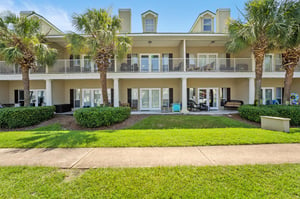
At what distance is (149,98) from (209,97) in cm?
613

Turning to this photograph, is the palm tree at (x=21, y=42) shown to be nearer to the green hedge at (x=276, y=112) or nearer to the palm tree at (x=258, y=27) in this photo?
the palm tree at (x=258, y=27)

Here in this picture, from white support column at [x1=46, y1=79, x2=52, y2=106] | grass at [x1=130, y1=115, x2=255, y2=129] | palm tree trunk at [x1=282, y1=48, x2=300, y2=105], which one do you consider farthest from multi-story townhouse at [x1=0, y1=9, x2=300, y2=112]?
grass at [x1=130, y1=115, x2=255, y2=129]

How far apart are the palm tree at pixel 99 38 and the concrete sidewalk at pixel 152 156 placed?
18.9ft

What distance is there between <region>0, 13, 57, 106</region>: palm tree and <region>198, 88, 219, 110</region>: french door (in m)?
13.4

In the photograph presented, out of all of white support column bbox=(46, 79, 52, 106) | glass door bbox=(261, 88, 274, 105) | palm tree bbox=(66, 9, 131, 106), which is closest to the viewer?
palm tree bbox=(66, 9, 131, 106)

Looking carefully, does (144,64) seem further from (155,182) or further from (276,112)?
(155,182)

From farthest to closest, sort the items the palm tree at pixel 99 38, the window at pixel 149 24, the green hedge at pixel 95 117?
the window at pixel 149 24
the palm tree at pixel 99 38
the green hedge at pixel 95 117

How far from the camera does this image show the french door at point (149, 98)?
48.5 feet

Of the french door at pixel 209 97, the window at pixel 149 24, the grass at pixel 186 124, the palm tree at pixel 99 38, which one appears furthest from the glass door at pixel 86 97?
the french door at pixel 209 97

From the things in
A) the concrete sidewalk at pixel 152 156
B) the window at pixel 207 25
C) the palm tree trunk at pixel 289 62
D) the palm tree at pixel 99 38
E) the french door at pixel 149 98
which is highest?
the window at pixel 207 25

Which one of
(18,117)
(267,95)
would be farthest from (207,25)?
(18,117)

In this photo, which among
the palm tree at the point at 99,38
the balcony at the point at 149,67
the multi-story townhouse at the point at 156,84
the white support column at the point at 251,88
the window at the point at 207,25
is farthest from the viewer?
the window at the point at 207,25

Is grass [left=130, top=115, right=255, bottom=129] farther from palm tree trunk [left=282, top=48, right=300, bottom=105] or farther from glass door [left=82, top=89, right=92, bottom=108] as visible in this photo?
glass door [left=82, top=89, right=92, bottom=108]

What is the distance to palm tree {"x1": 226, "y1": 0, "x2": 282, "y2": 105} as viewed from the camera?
8.67 m
